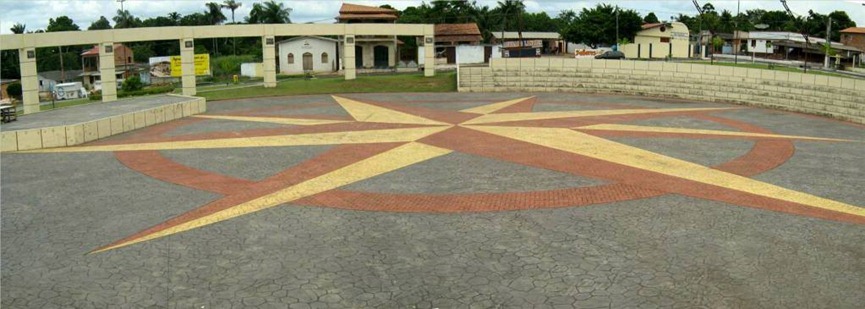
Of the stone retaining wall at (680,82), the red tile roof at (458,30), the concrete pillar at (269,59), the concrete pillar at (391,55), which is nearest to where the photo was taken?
the stone retaining wall at (680,82)

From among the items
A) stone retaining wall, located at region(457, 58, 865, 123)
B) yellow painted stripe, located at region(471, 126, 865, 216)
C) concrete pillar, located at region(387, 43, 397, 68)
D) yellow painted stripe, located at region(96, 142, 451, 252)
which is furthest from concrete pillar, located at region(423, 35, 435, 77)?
concrete pillar, located at region(387, 43, 397, 68)

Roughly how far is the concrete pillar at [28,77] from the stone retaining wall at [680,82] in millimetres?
23074

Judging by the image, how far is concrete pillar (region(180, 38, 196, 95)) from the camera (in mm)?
40031

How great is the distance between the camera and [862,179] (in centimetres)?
1792

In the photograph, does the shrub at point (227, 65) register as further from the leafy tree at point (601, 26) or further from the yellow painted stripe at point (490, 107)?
the yellow painted stripe at point (490, 107)

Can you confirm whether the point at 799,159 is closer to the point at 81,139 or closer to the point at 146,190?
the point at 146,190

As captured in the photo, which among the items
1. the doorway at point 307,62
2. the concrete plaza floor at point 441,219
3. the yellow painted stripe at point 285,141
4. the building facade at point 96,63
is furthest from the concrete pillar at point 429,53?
the building facade at point 96,63

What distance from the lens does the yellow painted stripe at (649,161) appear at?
16.0 metres

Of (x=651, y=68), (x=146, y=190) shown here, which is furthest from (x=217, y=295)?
(x=651, y=68)

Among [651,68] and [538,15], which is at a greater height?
[538,15]

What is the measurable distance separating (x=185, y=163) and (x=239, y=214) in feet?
21.8

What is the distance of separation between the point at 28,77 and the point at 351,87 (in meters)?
17.4

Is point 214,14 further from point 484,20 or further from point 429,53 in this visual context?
point 429,53

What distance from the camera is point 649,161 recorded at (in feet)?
65.7
